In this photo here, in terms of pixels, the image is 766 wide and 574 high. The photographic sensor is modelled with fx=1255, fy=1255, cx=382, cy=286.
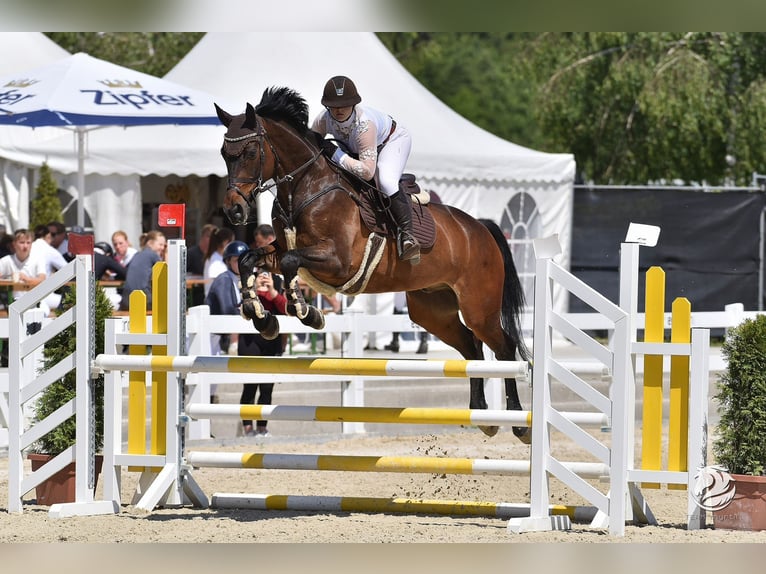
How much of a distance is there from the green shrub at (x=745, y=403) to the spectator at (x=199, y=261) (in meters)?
7.33

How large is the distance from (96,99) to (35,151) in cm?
284

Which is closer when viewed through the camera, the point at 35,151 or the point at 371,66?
the point at 35,151

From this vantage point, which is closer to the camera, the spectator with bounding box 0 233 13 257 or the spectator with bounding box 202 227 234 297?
the spectator with bounding box 202 227 234 297

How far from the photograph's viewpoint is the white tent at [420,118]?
14.8 meters

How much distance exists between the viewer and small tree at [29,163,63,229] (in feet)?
45.9

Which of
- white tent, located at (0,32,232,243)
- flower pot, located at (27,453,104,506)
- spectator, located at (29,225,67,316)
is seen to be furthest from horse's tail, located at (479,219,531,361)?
white tent, located at (0,32,232,243)

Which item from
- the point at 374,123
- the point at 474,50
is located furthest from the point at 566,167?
the point at 474,50

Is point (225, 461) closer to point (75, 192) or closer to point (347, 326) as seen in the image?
point (347, 326)

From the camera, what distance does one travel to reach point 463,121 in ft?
52.1

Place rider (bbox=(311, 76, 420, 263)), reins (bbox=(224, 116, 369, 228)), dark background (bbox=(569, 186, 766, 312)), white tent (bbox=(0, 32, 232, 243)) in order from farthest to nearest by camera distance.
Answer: dark background (bbox=(569, 186, 766, 312))
white tent (bbox=(0, 32, 232, 243))
rider (bbox=(311, 76, 420, 263))
reins (bbox=(224, 116, 369, 228))

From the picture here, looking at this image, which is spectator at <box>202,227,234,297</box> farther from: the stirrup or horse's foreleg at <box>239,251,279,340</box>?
horse's foreleg at <box>239,251,279,340</box>

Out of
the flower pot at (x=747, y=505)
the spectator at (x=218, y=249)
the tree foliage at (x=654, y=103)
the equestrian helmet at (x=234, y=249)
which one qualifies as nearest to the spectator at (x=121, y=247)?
the spectator at (x=218, y=249)

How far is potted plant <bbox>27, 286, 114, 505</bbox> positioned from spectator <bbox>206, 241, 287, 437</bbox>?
2363mm
